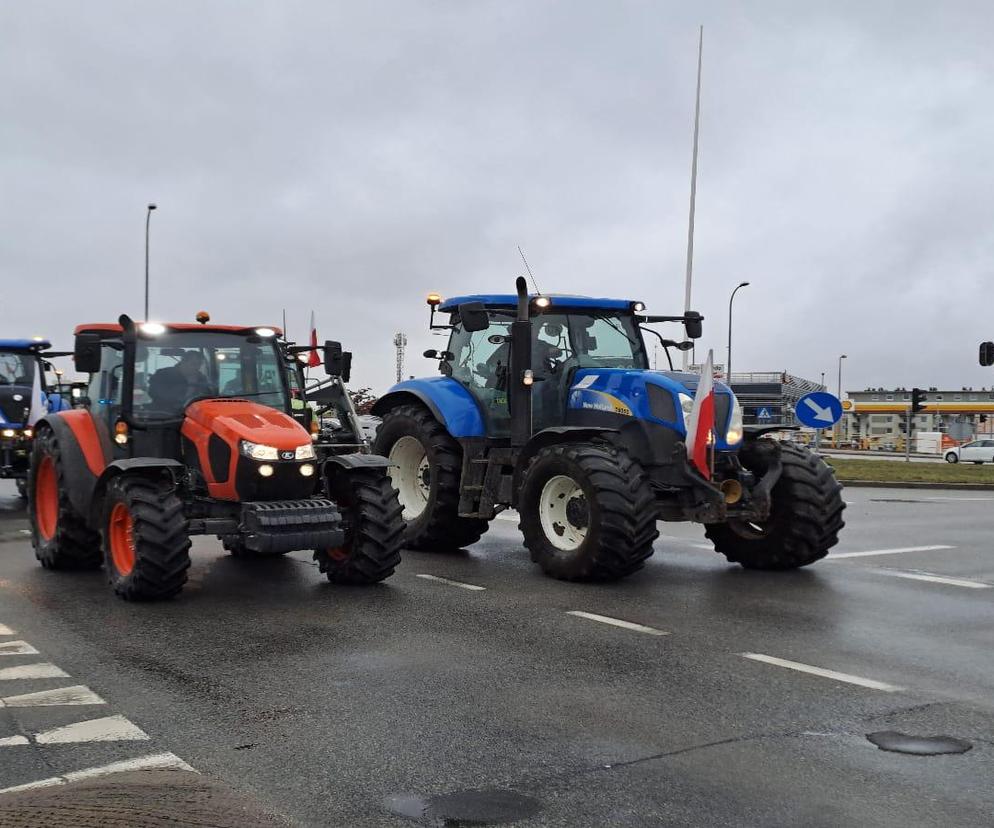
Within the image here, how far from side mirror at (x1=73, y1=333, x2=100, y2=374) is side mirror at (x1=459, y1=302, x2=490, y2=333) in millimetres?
3253

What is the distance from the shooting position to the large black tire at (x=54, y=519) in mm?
9711

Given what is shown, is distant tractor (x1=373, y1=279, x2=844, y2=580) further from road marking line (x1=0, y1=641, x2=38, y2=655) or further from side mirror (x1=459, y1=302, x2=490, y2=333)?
road marking line (x1=0, y1=641, x2=38, y2=655)

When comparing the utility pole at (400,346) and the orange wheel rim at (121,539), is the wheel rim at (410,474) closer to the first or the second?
the orange wheel rim at (121,539)

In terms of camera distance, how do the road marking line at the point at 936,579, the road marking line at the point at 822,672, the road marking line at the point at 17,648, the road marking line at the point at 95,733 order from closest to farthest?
1. the road marking line at the point at 95,733
2. the road marking line at the point at 822,672
3. the road marking line at the point at 17,648
4. the road marking line at the point at 936,579

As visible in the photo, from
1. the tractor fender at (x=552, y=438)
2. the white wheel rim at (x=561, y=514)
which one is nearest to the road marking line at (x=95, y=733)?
the white wheel rim at (x=561, y=514)

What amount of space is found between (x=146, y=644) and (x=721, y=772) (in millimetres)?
4010

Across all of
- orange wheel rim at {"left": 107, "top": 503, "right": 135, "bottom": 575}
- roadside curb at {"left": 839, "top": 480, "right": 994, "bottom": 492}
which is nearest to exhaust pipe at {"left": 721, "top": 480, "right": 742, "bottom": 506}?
orange wheel rim at {"left": 107, "top": 503, "right": 135, "bottom": 575}

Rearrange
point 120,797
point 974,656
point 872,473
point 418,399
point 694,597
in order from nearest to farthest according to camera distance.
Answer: point 120,797 < point 974,656 < point 694,597 < point 418,399 < point 872,473

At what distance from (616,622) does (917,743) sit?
3107mm

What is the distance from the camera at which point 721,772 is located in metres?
4.57

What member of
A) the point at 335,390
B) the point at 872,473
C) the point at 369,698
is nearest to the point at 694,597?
the point at 369,698

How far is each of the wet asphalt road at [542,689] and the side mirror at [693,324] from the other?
2624 millimetres

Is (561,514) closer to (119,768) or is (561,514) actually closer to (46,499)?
(46,499)

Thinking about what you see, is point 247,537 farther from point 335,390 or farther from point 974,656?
point 335,390
